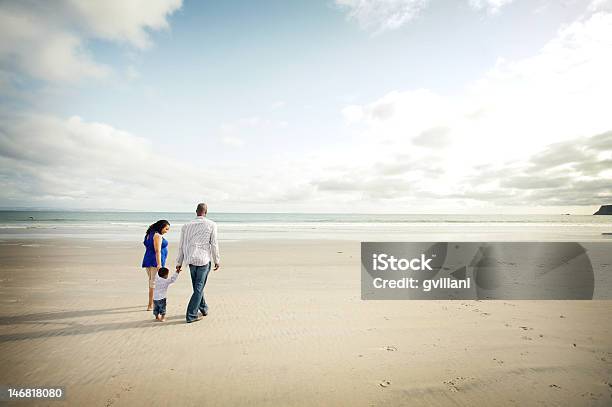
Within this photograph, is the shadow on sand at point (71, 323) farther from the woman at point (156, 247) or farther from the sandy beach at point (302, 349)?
the woman at point (156, 247)

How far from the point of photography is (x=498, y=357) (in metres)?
4.93

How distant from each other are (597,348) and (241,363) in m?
6.30

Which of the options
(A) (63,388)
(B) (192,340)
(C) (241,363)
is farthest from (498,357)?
(A) (63,388)

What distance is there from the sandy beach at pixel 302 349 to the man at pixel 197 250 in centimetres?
69

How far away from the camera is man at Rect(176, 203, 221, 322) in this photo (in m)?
6.24

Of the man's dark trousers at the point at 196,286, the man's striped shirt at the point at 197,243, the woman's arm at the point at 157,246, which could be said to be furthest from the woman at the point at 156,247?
the man's dark trousers at the point at 196,286

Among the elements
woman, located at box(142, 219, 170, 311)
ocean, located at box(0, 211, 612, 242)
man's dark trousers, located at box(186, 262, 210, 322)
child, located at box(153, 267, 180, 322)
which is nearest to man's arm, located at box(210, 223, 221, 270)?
man's dark trousers, located at box(186, 262, 210, 322)

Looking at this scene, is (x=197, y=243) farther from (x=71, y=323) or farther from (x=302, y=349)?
(x=71, y=323)

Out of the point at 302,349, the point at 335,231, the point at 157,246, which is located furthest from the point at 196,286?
the point at 335,231

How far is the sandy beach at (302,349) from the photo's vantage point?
13.2 ft

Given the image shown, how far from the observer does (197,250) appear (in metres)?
6.24

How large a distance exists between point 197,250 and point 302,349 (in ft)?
9.63

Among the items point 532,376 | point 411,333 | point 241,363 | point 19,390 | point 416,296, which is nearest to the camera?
point 19,390

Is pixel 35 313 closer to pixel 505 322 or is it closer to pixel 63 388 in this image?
pixel 63 388
